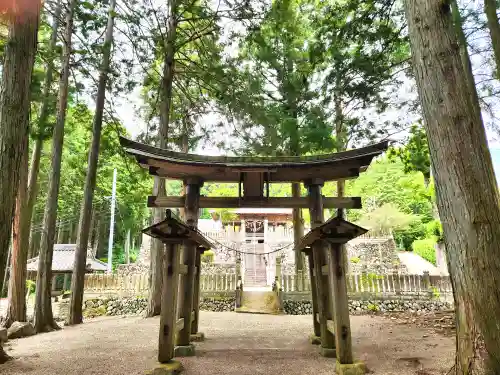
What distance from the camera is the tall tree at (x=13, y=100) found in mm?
4105

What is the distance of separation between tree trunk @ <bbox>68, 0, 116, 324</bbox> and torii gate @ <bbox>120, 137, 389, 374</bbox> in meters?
3.93

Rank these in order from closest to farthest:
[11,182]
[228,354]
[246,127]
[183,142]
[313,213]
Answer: [11,182]
[228,354]
[313,213]
[246,127]
[183,142]

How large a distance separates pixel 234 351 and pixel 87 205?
5781 millimetres

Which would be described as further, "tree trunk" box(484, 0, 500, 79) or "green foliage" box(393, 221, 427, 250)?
"green foliage" box(393, 221, 427, 250)

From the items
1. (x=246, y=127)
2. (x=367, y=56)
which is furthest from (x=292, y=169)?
(x=246, y=127)

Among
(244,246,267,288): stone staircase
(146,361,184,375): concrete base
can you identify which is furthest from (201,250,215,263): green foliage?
(146,361,184,375): concrete base

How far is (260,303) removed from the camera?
38.4ft

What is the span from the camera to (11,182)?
4.17 meters

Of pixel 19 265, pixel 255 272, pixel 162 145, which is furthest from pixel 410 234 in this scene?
pixel 19 265

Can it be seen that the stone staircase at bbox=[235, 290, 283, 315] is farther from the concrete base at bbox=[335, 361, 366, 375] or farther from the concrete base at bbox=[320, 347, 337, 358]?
the concrete base at bbox=[335, 361, 366, 375]

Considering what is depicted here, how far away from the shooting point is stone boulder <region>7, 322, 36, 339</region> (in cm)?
659

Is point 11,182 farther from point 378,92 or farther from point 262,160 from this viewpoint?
A: point 378,92

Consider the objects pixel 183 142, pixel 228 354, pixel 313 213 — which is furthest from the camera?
pixel 183 142

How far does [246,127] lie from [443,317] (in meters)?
7.20
